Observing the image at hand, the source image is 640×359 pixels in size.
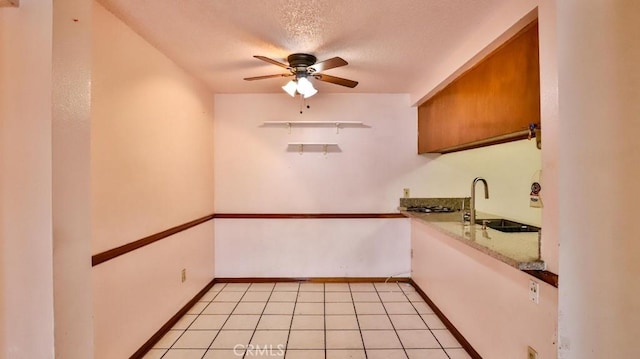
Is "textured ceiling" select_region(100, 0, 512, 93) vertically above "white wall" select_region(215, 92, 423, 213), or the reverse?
"textured ceiling" select_region(100, 0, 512, 93)

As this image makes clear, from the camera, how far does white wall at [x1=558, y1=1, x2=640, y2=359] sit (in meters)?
0.52

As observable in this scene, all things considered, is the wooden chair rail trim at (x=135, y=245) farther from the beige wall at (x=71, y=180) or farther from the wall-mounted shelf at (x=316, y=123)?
the wall-mounted shelf at (x=316, y=123)

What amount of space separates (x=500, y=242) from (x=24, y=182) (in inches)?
85.9

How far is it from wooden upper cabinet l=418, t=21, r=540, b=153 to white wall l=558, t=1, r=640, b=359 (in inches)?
47.7

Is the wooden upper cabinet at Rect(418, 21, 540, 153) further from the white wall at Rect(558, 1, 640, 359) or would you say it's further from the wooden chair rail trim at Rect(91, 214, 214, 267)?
the wooden chair rail trim at Rect(91, 214, 214, 267)

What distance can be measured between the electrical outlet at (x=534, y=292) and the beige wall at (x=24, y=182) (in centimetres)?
189

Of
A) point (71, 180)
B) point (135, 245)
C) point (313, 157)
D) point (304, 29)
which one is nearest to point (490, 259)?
point (304, 29)

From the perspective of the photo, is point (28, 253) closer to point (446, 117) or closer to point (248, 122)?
point (446, 117)

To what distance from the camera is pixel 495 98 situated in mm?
2014

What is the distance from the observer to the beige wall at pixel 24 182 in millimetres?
604

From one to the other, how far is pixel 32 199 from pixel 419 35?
2.32m

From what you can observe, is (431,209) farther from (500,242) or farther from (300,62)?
(300,62)

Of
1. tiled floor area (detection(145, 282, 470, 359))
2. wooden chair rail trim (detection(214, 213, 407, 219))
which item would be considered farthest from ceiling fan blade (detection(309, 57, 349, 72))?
tiled floor area (detection(145, 282, 470, 359))

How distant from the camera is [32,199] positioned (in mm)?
615
